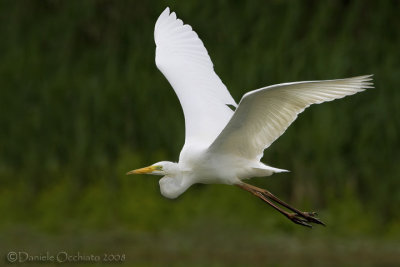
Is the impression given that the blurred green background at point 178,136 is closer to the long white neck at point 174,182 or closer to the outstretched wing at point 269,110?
the long white neck at point 174,182

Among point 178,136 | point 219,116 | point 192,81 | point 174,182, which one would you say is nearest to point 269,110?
point 174,182

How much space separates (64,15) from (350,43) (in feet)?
9.47

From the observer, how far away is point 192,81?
6.19 meters

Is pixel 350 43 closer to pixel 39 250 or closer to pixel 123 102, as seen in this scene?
pixel 123 102

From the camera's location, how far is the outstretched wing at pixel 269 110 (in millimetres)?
4719

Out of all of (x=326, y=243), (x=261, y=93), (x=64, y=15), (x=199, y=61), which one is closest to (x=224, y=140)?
(x=261, y=93)

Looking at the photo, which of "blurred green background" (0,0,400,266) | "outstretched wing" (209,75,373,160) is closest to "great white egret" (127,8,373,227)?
"outstretched wing" (209,75,373,160)

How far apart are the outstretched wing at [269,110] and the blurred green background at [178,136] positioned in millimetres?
2598

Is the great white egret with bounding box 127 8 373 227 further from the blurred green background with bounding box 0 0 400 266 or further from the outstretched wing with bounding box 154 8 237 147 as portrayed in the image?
the blurred green background with bounding box 0 0 400 266

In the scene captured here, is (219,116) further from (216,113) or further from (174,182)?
(174,182)

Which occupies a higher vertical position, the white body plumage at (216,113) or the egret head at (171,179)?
the white body plumage at (216,113)

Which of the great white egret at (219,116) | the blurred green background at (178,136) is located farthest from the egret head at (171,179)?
the blurred green background at (178,136)

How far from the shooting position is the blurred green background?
26.9 ft

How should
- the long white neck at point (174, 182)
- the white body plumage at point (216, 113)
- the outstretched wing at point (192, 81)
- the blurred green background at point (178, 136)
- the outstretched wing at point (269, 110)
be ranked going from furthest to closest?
the blurred green background at point (178, 136) → the outstretched wing at point (192, 81) → the long white neck at point (174, 182) → the white body plumage at point (216, 113) → the outstretched wing at point (269, 110)
